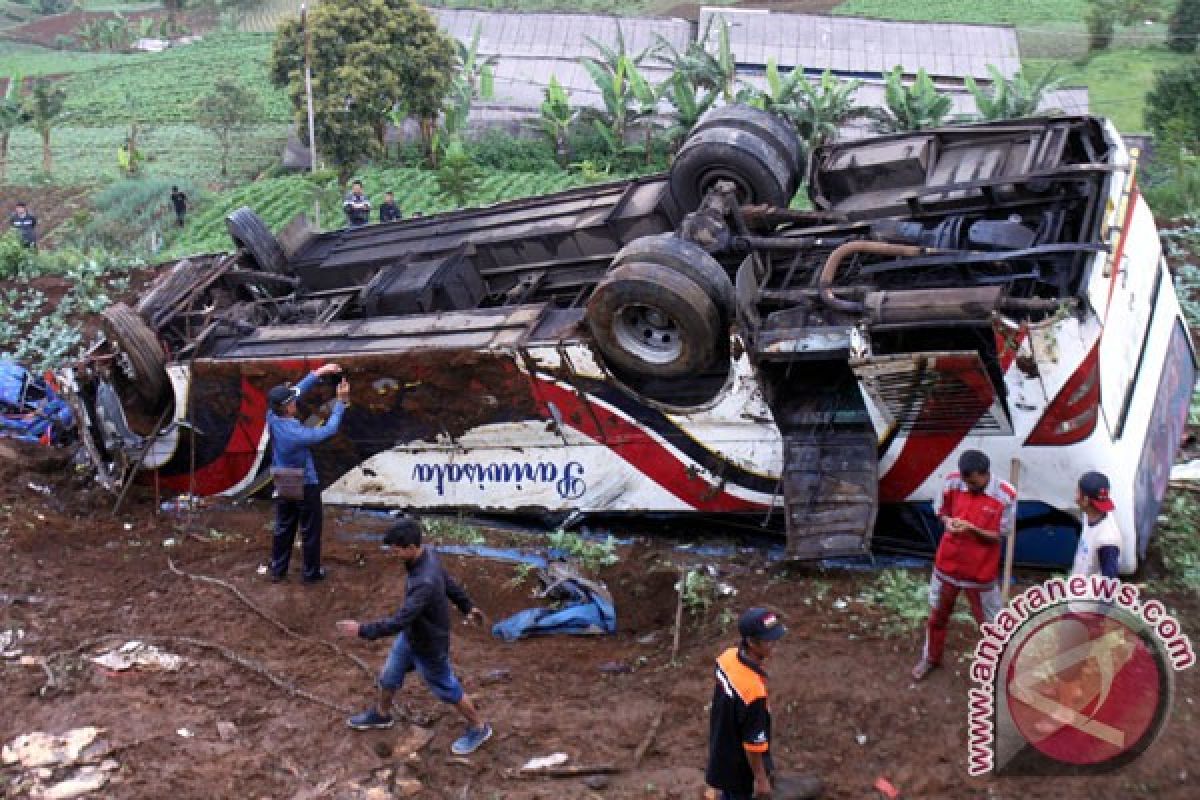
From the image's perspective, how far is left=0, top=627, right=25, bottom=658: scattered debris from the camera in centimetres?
624

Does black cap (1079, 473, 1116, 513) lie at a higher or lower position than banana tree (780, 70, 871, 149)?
higher

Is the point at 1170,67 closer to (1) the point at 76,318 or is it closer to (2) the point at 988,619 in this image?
(1) the point at 76,318

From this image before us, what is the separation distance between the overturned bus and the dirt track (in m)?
0.57

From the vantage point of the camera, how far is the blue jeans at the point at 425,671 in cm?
525

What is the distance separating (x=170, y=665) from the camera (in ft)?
20.1

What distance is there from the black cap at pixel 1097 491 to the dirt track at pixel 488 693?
857mm

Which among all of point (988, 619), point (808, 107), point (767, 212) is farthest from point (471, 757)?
point (808, 107)

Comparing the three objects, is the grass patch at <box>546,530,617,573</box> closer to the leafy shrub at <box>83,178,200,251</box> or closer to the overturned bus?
the overturned bus

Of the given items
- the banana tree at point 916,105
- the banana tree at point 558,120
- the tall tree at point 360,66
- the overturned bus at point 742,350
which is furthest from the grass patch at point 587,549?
the banana tree at point 558,120

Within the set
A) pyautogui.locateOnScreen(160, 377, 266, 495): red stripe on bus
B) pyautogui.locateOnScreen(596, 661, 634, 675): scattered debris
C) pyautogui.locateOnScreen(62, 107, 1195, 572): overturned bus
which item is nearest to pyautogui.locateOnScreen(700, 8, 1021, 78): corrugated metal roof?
pyautogui.locateOnScreen(62, 107, 1195, 572): overturned bus

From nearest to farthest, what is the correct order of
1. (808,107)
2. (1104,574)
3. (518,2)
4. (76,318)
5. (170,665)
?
(1104,574) → (170,665) → (76,318) → (808,107) → (518,2)

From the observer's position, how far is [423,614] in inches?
202

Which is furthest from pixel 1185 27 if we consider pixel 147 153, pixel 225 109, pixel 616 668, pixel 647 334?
pixel 616 668

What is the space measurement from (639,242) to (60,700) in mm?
3608
